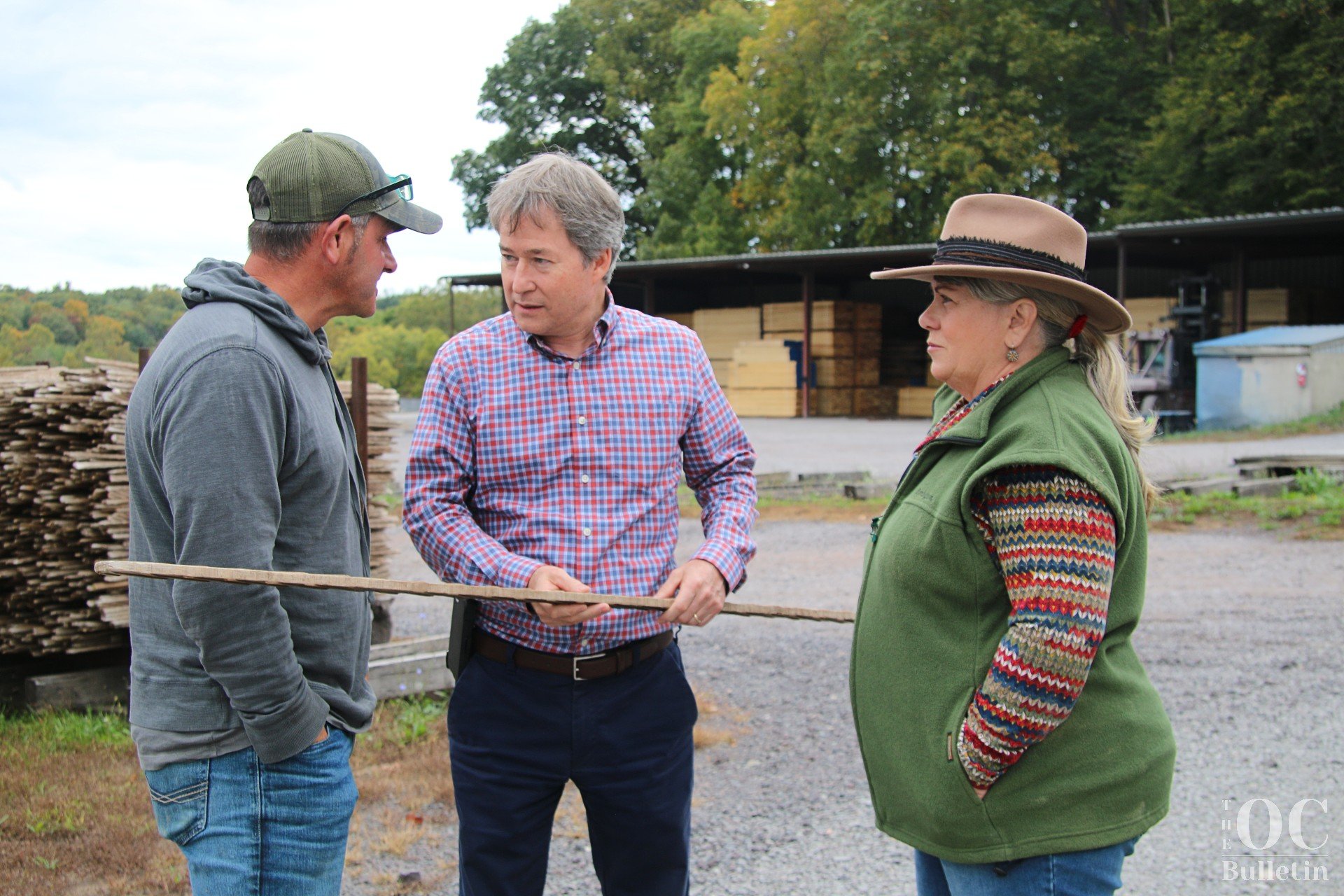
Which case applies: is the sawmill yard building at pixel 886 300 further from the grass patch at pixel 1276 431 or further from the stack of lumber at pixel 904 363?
the grass patch at pixel 1276 431

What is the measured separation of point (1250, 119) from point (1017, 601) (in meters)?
29.1

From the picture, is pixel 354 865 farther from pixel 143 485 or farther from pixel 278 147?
pixel 278 147

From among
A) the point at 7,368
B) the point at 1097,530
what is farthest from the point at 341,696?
the point at 7,368

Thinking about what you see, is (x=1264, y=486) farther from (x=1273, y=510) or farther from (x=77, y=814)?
(x=77, y=814)

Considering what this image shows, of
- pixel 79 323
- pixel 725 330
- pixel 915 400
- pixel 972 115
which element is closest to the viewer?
pixel 79 323

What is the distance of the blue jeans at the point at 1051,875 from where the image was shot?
1.82 m

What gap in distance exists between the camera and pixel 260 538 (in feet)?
6.09

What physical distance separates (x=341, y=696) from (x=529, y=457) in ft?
2.16

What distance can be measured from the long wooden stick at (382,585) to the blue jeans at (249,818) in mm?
333

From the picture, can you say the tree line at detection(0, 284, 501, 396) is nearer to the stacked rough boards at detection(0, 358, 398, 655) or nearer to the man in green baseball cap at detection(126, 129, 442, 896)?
the stacked rough boards at detection(0, 358, 398, 655)

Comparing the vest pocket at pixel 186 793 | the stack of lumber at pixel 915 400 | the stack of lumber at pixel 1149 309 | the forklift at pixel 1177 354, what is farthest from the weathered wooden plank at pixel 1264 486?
the stack of lumber at pixel 915 400

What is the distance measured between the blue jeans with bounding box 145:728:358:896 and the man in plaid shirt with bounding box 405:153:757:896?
48cm

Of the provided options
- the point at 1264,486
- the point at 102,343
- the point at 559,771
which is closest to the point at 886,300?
the point at 1264,486

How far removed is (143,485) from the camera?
1914mm
